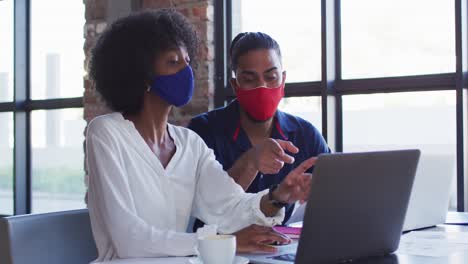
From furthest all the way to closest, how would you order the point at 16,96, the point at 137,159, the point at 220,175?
1. the point at 16,96
2. the point at 220,175
3. the point at 137,159

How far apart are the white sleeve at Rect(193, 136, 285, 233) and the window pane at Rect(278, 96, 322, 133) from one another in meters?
1.19

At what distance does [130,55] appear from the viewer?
1.77m

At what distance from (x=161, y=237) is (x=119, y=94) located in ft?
1.89

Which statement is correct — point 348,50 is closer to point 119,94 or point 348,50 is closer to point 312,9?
point 312,9

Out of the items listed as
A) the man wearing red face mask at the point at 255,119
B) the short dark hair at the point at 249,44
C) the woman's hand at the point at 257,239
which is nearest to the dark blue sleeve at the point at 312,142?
the man wearing red face mask at the point at 255,119

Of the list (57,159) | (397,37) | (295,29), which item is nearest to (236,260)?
(397,37)

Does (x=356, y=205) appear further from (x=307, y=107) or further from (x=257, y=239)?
(x=307, y=107)

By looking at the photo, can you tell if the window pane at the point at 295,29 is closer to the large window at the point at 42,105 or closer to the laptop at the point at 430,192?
the laptop at the point at 430,192

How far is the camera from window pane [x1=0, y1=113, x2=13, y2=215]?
4.19m

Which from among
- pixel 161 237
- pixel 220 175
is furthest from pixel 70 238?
pixel 220 175

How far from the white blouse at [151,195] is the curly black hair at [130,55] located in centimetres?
15

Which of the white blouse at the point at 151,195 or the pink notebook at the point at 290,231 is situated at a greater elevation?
the white blouse at the point at 151,195

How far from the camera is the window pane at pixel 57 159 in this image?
12.8 feet

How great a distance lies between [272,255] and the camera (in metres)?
1.28
